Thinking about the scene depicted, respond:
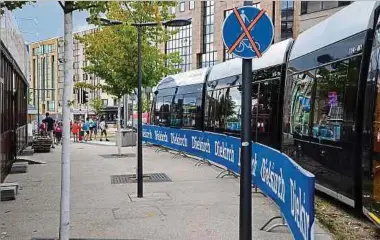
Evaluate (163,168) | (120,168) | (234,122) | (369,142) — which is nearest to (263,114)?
(234,122)

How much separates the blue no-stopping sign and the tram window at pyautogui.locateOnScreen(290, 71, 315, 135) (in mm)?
4184

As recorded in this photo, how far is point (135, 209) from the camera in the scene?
360 inches

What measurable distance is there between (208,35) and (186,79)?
2268 inches

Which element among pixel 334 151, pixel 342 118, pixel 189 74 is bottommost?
pixel 334 151

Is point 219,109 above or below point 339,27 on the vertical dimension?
below

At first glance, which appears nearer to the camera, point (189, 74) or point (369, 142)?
point (369, 142)

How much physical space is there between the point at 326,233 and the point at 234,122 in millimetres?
8807

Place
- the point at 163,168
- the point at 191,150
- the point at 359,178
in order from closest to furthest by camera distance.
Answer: the point at 359,178 → the point at 163,168 → the point at 191,150

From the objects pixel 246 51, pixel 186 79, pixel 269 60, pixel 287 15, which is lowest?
pixel 246 51

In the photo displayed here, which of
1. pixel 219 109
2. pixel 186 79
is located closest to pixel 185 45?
→ pixel 186 79

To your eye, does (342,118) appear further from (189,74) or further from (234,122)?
(189,74)

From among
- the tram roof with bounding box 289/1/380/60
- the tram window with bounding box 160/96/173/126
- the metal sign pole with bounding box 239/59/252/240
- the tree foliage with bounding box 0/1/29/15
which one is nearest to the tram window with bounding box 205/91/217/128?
the tram window with bounding box 160/96/173/126

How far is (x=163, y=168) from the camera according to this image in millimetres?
15852

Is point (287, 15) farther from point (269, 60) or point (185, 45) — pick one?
point (269, 60)
